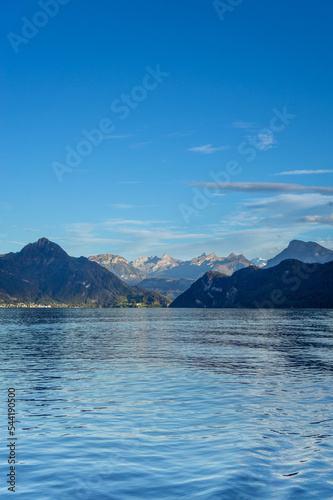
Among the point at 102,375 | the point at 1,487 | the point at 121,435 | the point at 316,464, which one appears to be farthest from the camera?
the point at 102,375

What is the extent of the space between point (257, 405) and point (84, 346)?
58.0 m

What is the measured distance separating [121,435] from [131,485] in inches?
293

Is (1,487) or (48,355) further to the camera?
(48,355)

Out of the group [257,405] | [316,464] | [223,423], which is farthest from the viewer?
[257,405]

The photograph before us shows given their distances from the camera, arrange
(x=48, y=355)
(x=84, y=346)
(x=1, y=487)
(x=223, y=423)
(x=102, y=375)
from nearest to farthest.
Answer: (x=1, y=487) → (x=223, y=423) → (x=102, y=375) → (x=48, y=355) → (x=84, y=346)

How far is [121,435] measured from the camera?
25281mm

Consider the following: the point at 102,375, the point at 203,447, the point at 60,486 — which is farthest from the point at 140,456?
the point at 102,375

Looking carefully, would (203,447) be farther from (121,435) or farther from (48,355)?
(48,355)

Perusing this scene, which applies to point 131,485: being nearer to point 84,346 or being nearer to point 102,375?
point 102,375

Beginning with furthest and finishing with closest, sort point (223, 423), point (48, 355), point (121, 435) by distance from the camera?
1. point (48, 355)
2. point (223, 423)
3. point (121, 435)

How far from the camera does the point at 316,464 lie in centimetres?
2022

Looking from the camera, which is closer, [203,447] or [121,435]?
[203,447]

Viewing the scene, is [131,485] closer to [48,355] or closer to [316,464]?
[316,464]

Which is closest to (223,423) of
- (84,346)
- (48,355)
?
(48,355)
